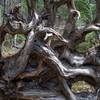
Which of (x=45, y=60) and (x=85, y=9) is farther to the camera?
(x=85, y=9)

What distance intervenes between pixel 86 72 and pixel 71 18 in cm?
74

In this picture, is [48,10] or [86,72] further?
[48,10]

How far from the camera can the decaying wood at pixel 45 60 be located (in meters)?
3.54

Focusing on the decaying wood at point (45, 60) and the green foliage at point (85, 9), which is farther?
the green foliage at point (85, 9)

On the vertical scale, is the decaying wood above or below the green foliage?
below

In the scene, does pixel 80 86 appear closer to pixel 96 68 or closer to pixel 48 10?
pixel 96 68

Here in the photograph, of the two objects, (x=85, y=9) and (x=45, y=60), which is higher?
(x=85, y=9)

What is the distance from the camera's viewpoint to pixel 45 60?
11.6 feet

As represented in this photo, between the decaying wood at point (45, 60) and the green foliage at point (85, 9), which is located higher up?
the green foliage at point (85, 9)

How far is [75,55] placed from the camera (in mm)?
3781

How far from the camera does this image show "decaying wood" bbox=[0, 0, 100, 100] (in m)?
3.54

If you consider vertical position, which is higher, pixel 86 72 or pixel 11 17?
pixel 11 17

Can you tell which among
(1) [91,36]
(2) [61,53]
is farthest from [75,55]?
(1) [91,36]

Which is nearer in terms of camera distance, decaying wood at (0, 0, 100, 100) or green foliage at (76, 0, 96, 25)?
decaying wood at (0, 0, 100, 100)
